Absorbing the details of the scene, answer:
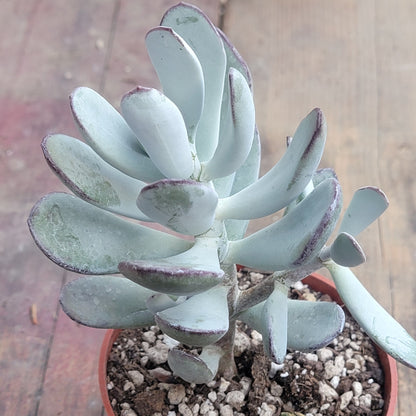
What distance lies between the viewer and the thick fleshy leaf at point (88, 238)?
583mm

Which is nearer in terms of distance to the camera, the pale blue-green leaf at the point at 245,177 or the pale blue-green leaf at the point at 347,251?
the pale blue-green leaf at the point at 347,251

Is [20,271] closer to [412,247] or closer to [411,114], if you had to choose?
[412,247]

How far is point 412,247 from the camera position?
3.67 feet

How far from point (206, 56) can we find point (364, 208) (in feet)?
0.64

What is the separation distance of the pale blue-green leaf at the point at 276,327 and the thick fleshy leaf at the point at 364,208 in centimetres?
9

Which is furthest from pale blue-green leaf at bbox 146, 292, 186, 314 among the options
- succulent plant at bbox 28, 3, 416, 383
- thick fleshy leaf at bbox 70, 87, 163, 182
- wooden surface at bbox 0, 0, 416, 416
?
wooden surface at bbox 0, 0, 416, 416

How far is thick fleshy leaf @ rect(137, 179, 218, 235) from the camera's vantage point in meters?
0.49

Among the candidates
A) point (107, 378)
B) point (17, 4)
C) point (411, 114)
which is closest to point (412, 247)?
point (411, 114)

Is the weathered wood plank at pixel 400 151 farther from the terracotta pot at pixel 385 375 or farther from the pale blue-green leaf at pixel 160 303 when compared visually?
the pale blue-green leaf at pixel 160 303

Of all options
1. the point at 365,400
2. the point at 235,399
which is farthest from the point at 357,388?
the point at 235,399

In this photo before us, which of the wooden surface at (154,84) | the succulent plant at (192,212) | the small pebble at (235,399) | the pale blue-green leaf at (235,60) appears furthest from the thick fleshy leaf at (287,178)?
the wooden surface at (154,84)

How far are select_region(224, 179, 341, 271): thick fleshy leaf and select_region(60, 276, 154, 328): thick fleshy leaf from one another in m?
0.14

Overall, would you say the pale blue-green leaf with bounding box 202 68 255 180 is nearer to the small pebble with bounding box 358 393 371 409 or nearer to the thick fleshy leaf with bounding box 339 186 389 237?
the thick fleshy leaf with bounding box 339 186 389 237

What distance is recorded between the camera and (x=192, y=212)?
0.52 m
